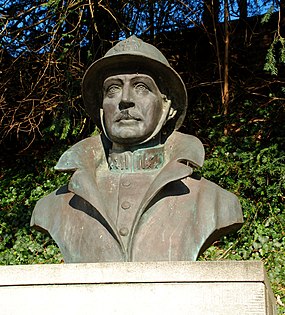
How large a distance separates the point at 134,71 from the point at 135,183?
56cm

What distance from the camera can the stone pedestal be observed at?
9.50ft

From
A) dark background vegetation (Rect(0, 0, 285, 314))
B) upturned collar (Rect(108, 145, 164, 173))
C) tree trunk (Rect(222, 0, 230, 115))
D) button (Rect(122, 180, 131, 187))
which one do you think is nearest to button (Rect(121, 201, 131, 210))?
button (Rect(122, 180, 131, 187))

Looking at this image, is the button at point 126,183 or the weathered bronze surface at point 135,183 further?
the button at point 126,183

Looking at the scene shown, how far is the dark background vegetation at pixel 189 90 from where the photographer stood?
6.32 meters

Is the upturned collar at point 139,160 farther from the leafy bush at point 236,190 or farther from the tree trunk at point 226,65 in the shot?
the tree trunk at point 226,65

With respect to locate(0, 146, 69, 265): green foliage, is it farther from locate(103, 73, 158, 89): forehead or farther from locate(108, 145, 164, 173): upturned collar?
locate(103, 73, 158, 89): forehead

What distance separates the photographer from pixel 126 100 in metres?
3.59

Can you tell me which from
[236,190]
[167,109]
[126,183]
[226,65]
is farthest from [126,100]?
[226,65]

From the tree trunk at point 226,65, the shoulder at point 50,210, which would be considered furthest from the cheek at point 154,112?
the tree trunk at point 226,65

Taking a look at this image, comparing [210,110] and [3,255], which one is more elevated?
[210,110]

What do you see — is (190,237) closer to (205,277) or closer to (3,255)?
(205,277)

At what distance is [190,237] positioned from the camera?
3.36 meters

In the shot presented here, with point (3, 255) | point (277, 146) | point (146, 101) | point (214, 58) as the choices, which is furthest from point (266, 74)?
point (146, 101)

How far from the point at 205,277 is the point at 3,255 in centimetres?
375
